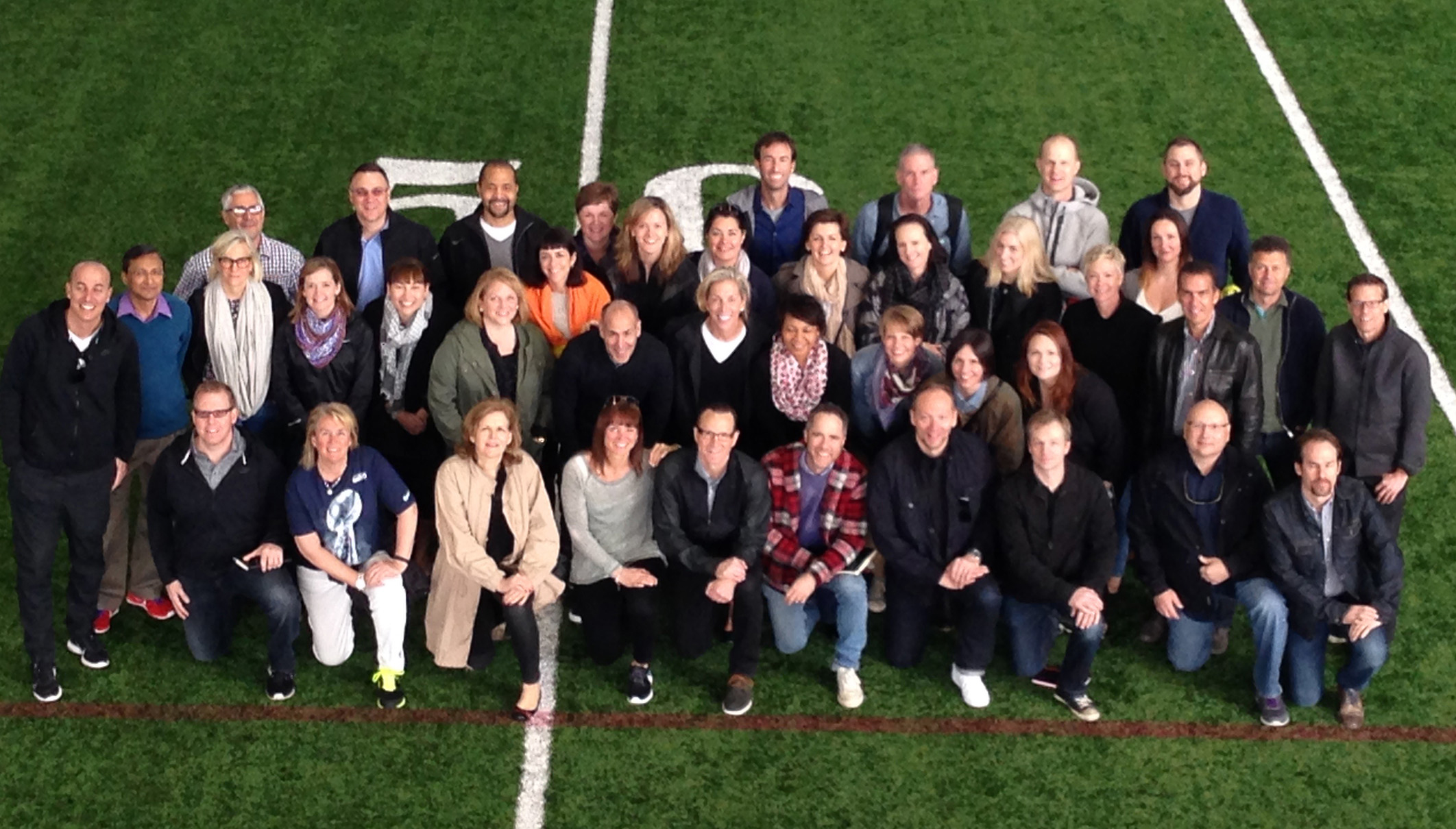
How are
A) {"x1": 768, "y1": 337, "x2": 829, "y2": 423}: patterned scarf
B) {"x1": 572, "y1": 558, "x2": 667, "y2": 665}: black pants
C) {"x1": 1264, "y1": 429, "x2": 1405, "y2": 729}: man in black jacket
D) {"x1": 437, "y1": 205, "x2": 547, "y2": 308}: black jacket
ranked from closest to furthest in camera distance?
{"x1": 1264, "y1": 429, "x2": 1405, "y2": 729}: man in black jacket
{"x1": 572, "y1": 558, "x2": 667, "y2": 665}: black pants
{"x1": 768, "y1": 337, "x2": 829, "y2": 423}: patterned scarf
{"x1": 437, "y1": 205, "x2": 547, "y2": 308}: black jacket

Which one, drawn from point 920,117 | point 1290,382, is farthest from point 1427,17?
point 1290,382

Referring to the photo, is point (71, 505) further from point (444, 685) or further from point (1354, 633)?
point (1354, 633)

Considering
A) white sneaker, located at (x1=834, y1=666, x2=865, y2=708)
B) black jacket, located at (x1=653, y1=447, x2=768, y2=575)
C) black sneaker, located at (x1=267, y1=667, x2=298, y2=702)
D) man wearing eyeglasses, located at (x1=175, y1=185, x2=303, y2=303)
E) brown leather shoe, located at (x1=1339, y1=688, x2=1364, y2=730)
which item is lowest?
black sneaker, located at (x1=267, y1=667, x2=298, y2=702)

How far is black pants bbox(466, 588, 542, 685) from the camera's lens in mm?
8234

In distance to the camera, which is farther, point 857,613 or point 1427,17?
point 1427,17

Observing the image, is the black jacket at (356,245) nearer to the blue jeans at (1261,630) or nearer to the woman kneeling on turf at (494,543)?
the woman kneeling on turf at (494,543)

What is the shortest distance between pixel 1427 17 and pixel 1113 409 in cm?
786

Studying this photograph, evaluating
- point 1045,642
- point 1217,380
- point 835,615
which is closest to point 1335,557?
point 1217,380

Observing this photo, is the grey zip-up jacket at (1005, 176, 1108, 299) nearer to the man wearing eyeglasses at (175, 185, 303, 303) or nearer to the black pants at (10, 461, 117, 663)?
the man wearing eyeglasses at (175, 185, 303, 303)

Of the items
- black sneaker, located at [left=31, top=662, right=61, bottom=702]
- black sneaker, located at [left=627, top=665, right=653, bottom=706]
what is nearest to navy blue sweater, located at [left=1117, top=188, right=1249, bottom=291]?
black sneaker, located at [left=627, top=665, right=653, bottom=706]

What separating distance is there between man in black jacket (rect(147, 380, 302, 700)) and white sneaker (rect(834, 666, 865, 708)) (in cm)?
250

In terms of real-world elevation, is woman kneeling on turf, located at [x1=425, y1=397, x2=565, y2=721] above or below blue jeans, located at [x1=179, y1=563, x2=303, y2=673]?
above

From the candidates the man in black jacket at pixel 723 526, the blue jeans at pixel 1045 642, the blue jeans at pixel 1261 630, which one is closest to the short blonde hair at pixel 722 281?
the man in black jacket at pixel 723 526

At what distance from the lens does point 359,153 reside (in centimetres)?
1272
